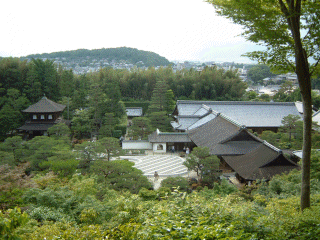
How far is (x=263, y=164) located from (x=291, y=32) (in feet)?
35.0

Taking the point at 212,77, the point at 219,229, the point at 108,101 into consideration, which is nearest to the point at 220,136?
the point at 108,101

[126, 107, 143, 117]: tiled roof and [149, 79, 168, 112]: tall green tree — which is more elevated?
[149, 79, 168, 112]: tall green tree

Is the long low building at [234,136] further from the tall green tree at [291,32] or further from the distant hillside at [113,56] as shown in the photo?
the distant hillside at [113,56]

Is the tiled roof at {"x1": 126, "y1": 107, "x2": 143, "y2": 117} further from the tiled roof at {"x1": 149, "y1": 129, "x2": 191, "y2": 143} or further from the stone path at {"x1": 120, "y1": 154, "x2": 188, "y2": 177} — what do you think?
the stone path at {"x1": 120, "y1": 154, "x2": 188, "y2": 177}

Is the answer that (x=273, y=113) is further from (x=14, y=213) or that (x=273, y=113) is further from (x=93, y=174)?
(x=14, y=213)

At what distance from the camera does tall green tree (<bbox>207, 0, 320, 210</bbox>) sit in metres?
5.54

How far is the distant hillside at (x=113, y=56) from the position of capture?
112 metres

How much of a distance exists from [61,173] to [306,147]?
11067 millimetres

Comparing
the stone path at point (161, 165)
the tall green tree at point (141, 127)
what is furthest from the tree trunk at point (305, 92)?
the tall green tree at point (141, 127)

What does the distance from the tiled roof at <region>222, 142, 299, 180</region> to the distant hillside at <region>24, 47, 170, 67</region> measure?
93.7m

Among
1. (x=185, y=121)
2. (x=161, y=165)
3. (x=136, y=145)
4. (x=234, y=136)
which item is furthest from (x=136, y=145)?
(x=234, y=136)

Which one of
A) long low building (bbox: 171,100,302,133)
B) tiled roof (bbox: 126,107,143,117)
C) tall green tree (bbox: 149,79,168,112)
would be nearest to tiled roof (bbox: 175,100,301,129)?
long low building (bbox: 171,100,302,133)

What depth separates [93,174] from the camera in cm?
1309

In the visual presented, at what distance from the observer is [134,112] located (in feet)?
127
